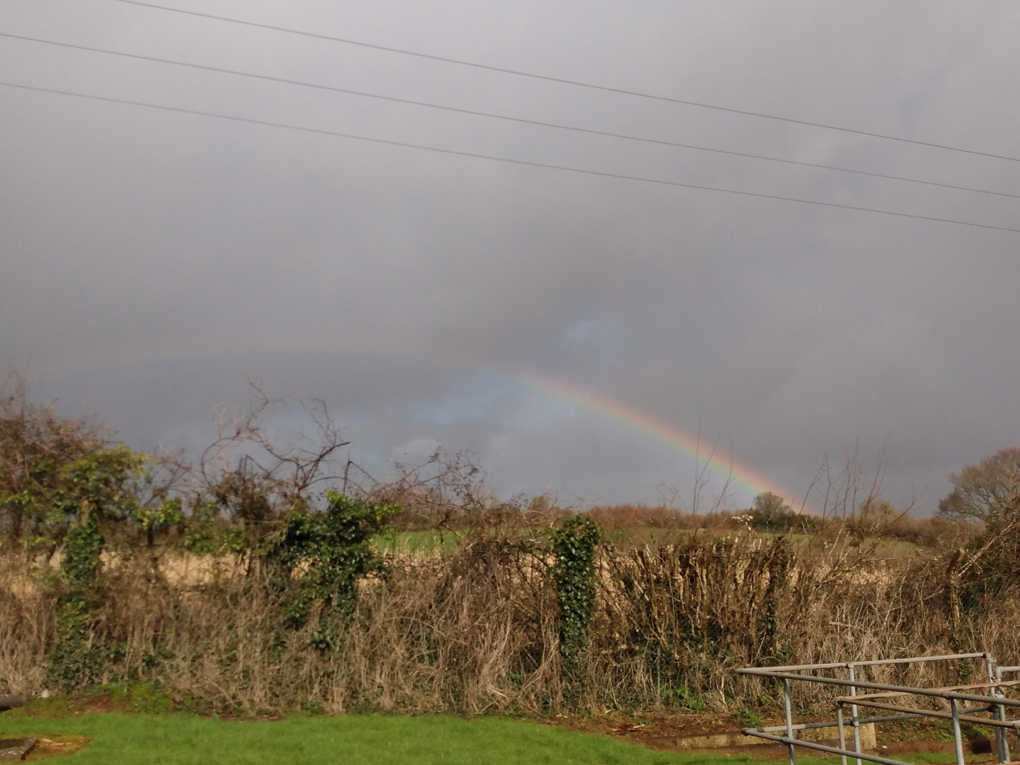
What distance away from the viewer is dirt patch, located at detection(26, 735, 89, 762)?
29.9ft

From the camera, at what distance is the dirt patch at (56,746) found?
9102 mm

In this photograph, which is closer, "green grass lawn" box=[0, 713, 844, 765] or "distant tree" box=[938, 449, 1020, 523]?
"green grass lawn" box=[0, 713, 844, 765]

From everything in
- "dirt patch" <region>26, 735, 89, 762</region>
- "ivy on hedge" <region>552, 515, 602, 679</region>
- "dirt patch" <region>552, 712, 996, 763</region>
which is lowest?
"dirt patch" <region>26, 735, 89, 762</region>

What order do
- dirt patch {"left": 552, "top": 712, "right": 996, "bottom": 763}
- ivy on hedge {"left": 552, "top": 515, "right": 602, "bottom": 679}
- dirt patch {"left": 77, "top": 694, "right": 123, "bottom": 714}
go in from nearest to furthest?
dirt patch {"left": 552, "top": 712, "right": 996, "bottom": 763} < dirt patch {"left": 77, "top": 694, "right": 123, "bottom": 714} < ivy on hedge {"left": 552, "top": 515, "right": 602, "bottom": 679}

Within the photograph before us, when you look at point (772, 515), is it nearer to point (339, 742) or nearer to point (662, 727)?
point (662, 727)

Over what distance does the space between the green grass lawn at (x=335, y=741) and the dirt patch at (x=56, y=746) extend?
0.16m

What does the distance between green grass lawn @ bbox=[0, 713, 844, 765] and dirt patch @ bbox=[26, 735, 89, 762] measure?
→ 0.16 m

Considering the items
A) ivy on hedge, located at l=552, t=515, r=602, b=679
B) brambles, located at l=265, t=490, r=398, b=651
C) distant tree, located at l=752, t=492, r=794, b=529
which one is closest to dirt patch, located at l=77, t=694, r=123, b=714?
brambles, located at l=265, t=490, r=398, b=651

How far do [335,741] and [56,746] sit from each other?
3.12 m

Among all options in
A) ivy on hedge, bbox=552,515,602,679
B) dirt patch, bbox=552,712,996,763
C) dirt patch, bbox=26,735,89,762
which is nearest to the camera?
dirt patch, bbox=26,735,89,762

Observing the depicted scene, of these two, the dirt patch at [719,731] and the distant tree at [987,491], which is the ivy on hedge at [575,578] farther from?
the distant tree at [987,491]

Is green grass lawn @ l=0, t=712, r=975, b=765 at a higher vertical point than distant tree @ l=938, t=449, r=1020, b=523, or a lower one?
lower

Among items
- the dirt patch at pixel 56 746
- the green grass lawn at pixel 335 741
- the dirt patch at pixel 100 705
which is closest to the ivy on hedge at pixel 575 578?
the green grass lawn at pixel 335 741

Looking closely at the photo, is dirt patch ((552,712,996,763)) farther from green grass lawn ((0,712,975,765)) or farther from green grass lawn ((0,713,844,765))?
green grass lawn ((0,713,844,765))
